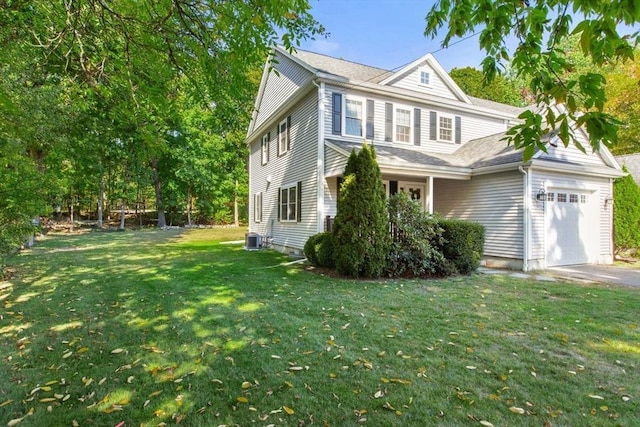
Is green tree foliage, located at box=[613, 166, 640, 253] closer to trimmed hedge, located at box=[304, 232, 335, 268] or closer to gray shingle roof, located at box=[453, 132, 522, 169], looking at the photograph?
gray shingle roof, located at box=[453, 132, 522, 169]

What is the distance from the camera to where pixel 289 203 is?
40.6 feet

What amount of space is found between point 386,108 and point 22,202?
9.62 metres

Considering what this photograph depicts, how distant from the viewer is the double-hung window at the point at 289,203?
38.3 feet

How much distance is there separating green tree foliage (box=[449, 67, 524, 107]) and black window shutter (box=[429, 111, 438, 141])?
1589cm

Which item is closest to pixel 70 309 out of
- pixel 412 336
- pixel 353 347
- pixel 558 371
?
pixel 353 347

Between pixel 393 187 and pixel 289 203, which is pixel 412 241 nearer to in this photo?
pixel 393 187

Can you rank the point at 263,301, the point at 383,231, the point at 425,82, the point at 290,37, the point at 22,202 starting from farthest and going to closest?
the point at 425,82 < the point at 383,231 < the point at 22,202 < the point at 263,301 < the point at 290,37

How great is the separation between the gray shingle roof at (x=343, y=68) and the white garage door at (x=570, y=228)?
6.41m

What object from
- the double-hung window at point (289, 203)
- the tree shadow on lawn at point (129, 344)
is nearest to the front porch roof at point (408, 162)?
the double-hung window at point (289, 203)

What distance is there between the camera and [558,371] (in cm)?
306

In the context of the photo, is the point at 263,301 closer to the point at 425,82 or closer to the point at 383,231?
the point at 383,231

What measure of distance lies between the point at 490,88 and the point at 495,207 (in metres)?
20.3

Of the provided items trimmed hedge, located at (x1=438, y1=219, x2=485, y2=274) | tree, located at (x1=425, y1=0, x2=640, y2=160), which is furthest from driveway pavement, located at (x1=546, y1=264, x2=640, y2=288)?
tree, located at (x1=425, y1=0, x2=640, y2=160)

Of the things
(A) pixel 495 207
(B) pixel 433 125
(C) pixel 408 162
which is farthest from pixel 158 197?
(A) pixel 495 207
